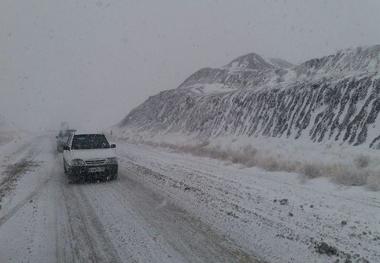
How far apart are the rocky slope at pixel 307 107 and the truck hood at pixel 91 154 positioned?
10.2m

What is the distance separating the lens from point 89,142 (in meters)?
15.4

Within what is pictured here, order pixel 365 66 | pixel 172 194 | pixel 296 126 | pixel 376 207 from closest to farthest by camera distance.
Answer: pixel 376 207 < pixel 172 194 < pixel 296 126 < pixel 365 66

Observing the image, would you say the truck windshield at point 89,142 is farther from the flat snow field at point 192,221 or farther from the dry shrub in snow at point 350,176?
the dry shrub in snow at point 350,176

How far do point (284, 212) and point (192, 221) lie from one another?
6.87 feet

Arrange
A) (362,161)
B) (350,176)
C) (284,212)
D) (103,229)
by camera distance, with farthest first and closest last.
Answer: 1. (362,161)
2. (350,176)
3. (284,212)
4. (103,229)

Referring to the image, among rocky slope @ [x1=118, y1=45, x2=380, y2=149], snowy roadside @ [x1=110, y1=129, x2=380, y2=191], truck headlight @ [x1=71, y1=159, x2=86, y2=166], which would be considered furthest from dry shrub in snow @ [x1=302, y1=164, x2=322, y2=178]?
truck headlight @ [x1=71, y1=159, x2=86, y2=166]

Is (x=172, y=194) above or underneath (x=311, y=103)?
underneath

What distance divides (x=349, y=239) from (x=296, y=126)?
53.1 ft

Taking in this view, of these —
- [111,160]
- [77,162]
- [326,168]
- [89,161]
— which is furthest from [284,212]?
[77,162]

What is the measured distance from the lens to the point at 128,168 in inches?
710

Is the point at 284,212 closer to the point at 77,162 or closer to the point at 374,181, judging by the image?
the point at 374,181

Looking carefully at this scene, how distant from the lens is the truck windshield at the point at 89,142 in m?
15.0

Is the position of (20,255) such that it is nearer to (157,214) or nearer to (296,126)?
(157,214)

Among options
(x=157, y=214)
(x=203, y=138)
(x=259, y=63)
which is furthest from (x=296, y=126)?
(x=259, y=63)
